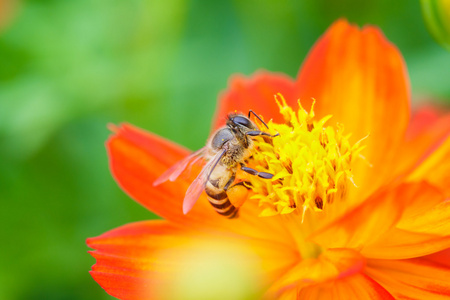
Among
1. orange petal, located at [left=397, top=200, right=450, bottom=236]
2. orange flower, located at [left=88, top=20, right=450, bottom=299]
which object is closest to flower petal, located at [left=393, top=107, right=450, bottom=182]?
orange flower, located at [left=88, top=20, right=450, bottom=299]

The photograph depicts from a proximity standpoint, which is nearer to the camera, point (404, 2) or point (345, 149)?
point (345, 149)

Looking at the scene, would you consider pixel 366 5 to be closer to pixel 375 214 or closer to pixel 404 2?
pixel 404 2

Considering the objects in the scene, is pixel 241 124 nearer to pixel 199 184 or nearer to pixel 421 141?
pixel 199 184

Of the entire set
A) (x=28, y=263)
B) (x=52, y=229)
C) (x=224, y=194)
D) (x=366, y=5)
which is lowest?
(x=28, y=263)

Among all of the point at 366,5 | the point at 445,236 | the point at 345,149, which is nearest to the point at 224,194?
the point at 345,149

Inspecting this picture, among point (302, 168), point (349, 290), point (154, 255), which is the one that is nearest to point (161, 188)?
point (154, 255)

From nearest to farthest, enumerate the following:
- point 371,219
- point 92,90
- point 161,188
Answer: point 371,219 → point 161,188 → point 92,90

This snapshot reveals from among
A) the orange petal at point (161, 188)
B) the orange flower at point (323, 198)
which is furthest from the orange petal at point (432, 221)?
the orange petal at point (161, 188)

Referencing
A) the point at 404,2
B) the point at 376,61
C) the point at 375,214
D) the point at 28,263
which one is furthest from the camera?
the point at 404,2

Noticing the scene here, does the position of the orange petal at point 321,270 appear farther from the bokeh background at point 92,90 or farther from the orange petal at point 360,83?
the bokeh background at point 92,90
